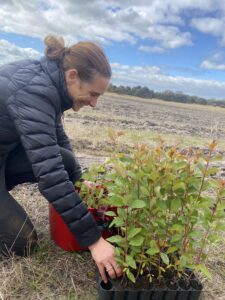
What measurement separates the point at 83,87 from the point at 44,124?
439 mm

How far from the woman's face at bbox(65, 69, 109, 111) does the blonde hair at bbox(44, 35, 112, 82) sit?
31 mm

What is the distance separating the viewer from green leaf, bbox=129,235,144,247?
7.34ft

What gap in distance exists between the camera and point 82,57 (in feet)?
8.80

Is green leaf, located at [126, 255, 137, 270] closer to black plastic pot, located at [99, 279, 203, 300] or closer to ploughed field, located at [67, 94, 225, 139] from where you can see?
black plastic pot, located at [99, 279, 203, 300]

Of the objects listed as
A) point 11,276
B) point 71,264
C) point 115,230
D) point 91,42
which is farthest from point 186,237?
point 91,42

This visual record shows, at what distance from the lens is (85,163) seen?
5863 mm

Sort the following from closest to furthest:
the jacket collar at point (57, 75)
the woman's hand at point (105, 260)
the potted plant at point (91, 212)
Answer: the woman's hand at point (105, 260), the jacket collar at point (57, 75), the potted plant at point (91, 212)

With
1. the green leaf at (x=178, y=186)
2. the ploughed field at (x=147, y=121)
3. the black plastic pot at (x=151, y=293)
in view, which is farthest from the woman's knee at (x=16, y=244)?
the ploughed field at (x=147, y=121)

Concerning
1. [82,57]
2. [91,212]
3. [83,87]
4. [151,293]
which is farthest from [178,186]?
[82,57]

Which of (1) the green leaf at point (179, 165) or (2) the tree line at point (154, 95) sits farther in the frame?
(2) the tree line at point (154, 95)

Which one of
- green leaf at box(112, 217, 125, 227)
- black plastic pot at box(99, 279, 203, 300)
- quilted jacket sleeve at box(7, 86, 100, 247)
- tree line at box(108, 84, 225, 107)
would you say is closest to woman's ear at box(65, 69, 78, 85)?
quilted jacket sleeve at box(7, 86, 100, 247)

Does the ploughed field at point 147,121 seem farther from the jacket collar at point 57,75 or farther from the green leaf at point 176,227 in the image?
the jacket collar at point 57,75

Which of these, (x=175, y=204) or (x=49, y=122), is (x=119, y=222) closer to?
(x=175, y=204)

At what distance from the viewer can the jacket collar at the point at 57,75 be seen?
266cm
